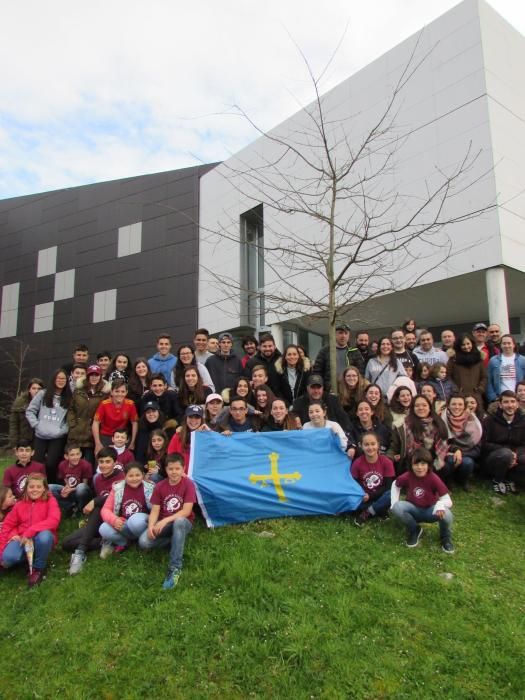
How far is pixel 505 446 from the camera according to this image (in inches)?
248

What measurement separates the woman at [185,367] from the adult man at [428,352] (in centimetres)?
349

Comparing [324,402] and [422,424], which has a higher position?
[324,402]

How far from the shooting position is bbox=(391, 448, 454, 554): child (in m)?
4.89

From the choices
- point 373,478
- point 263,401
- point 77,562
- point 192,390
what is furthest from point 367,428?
point 77,562

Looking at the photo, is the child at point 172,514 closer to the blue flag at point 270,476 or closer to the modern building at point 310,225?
the blue flag at point 270,476

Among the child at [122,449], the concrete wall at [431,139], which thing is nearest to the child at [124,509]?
the child at [122,449]

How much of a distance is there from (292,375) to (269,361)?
1.59 feet

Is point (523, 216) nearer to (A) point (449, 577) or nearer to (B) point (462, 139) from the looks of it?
(B) point (462, 139)

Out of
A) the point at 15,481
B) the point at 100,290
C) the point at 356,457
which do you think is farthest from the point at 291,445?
the point at 100,290

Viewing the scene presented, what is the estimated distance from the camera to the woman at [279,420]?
6.34 m

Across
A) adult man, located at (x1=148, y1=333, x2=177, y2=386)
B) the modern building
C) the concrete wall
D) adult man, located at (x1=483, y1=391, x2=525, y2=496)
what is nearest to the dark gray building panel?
the modern building

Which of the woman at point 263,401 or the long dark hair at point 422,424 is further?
the woman at point 263,401

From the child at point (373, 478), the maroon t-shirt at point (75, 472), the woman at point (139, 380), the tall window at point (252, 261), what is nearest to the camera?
the child at point (373, 478)

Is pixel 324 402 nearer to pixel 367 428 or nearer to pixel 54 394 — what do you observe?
pixel 367 428
